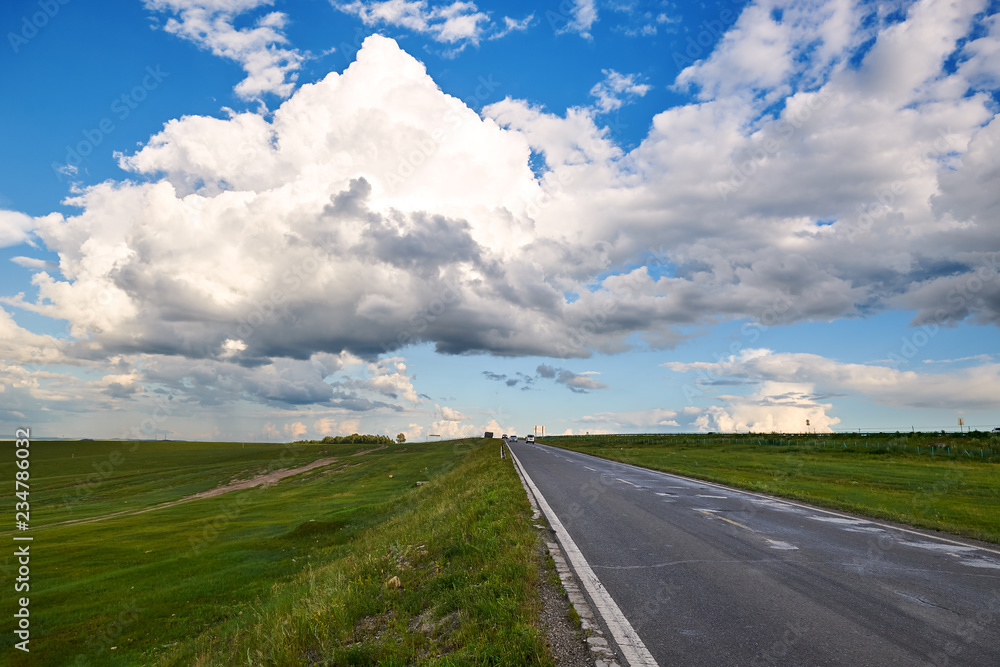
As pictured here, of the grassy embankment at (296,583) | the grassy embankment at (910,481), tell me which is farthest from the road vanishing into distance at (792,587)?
the grassy embankment at (910,481)

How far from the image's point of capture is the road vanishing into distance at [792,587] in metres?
5.16

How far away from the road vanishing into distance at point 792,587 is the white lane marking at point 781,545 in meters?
0.02

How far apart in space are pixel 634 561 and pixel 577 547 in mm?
1319

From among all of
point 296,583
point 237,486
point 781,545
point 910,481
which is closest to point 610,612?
point 781,545

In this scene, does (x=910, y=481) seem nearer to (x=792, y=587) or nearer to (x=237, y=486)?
(x=792, y=587)

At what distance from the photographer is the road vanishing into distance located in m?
5.16

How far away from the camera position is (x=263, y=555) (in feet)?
72.3

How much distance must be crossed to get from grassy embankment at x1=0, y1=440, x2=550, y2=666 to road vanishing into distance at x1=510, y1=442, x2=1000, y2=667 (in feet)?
5.23

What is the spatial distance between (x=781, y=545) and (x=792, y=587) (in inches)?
122

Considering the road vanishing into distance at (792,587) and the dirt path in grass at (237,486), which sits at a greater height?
the road vanishing into distance at (792,587)

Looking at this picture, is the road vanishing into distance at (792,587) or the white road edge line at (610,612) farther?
the road vanishing into distance at (792,587)

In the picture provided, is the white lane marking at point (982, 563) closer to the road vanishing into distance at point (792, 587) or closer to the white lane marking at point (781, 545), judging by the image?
the road vanishing into distance at point (792, 587)

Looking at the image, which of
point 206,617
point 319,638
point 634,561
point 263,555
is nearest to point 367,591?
point 319,638

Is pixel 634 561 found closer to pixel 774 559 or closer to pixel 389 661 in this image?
pixel 774 559
